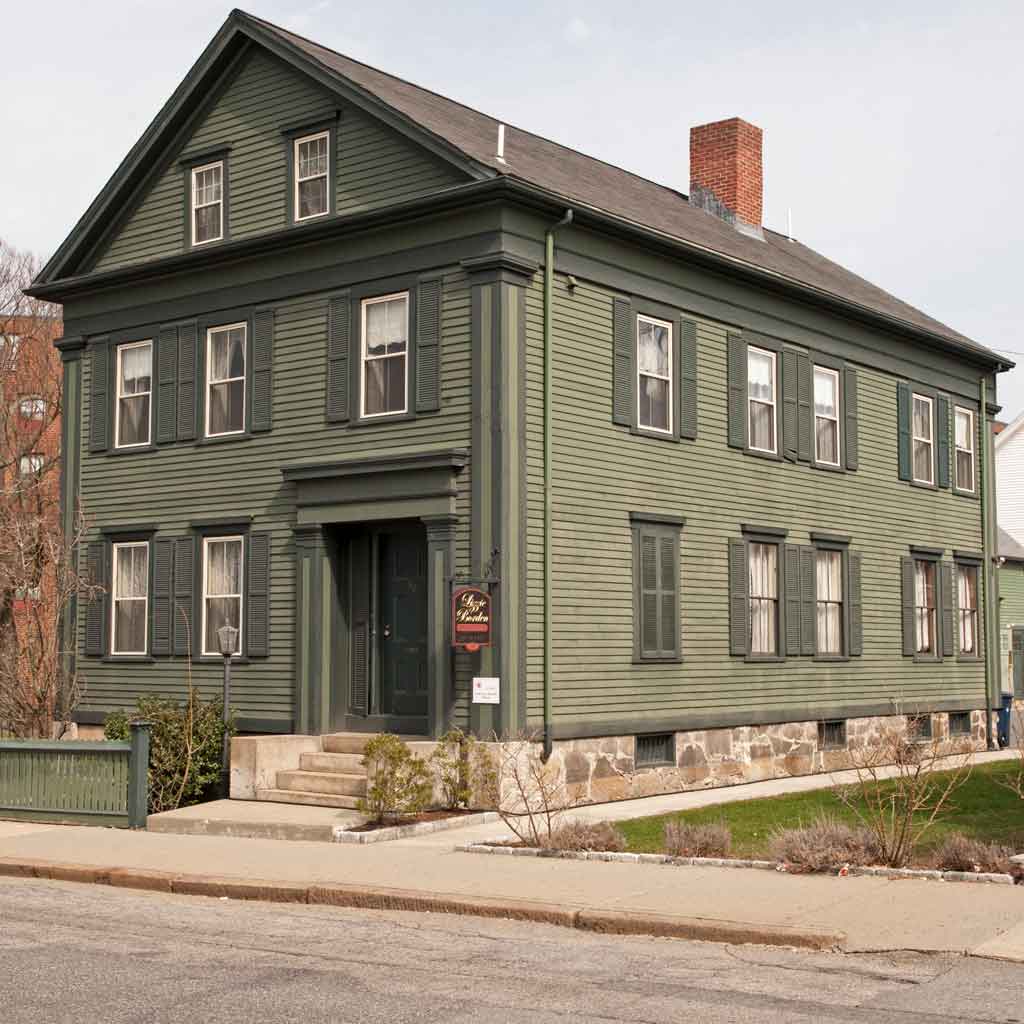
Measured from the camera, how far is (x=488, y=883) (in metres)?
12.4

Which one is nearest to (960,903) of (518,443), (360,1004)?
(360,1004)

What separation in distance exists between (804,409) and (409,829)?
34.5ft

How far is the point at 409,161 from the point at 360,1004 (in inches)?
513

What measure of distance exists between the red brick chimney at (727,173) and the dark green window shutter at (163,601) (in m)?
11.0

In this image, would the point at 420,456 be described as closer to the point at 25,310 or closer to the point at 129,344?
the point at 129,344

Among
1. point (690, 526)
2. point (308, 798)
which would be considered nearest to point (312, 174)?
point (690, 526)

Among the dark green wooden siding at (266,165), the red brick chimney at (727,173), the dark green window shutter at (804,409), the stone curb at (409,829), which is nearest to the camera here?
the stone curb at (409,829)

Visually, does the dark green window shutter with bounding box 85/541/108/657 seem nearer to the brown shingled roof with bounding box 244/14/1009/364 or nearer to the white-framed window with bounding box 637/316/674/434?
the brown shingled roof with bounding box 244/14/1009/364

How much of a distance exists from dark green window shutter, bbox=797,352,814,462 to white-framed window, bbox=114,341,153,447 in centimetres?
946

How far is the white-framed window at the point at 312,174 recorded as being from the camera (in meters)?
20.5

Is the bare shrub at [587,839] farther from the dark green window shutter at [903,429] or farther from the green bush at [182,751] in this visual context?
the dark green window shutter at [903,429]

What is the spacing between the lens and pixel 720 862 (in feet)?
42.2

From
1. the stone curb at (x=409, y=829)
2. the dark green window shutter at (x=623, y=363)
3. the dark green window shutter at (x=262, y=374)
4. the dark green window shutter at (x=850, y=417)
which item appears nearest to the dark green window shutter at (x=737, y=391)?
the dark green window shutter at (x=623, y=363)

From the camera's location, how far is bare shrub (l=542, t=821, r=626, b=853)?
45.1 feet
